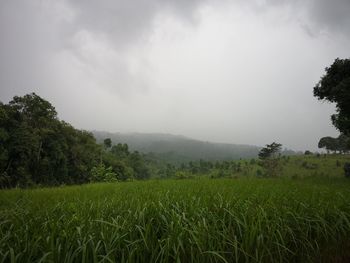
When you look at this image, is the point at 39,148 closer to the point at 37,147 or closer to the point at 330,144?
the point at 37,147

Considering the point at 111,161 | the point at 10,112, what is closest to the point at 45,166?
the point at 10,112

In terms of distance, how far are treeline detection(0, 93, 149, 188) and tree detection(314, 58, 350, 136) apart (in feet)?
65.7

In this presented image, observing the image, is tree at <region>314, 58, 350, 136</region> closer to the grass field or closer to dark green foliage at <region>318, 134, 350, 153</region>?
the grass field

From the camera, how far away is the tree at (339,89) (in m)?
14.8

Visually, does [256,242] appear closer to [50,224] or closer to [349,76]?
[50,224]

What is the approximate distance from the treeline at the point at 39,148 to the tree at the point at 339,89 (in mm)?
20018

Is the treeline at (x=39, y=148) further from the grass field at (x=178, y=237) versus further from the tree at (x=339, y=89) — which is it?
the grass field at (x=178, y=237)

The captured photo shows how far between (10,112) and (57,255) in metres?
30.8

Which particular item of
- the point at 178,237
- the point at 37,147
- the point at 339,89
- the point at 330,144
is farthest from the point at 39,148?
the point at 330,144

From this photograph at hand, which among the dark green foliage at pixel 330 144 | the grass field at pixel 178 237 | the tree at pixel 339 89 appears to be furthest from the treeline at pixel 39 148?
the dark green foliage at pixel 330 144

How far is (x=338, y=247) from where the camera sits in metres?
3.42

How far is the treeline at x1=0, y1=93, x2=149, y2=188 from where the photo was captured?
2645 cm

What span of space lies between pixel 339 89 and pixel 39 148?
29.6 meters

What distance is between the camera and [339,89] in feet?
49.0
